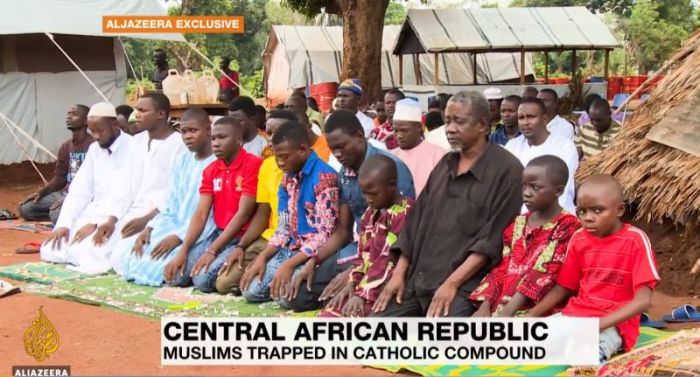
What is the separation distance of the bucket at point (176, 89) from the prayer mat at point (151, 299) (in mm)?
6544

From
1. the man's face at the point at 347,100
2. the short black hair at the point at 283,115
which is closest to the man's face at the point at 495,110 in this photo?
the man's face at the point at 347,100

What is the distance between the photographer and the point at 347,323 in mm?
4543

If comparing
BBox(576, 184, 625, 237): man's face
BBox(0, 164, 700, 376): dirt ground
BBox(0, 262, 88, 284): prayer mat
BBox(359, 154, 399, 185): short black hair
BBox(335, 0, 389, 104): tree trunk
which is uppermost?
BBox(335, 0, 389, 104): tree trunk

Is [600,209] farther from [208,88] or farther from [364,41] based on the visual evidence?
[208,88]

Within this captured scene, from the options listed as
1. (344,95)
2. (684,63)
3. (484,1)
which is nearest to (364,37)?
(344,95)

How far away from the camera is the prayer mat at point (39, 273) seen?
21.6 ft

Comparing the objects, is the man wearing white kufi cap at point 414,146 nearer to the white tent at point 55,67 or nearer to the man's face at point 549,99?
the man's face at point 549,99

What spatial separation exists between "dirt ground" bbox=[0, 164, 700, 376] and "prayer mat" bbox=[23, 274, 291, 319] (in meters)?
0.11

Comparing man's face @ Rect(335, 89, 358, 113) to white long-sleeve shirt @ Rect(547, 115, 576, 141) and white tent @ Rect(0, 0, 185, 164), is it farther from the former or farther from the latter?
white tent @ Rect(0, 0, 185, 164)

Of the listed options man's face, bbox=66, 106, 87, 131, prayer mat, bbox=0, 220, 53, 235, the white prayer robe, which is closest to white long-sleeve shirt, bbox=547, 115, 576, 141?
the white prayer robe

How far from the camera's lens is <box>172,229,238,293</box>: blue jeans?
19.5ft

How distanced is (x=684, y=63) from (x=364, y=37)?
23.2 ft

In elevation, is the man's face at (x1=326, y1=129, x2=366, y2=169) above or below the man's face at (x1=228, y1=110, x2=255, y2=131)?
below

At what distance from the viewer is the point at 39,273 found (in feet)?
22.3
